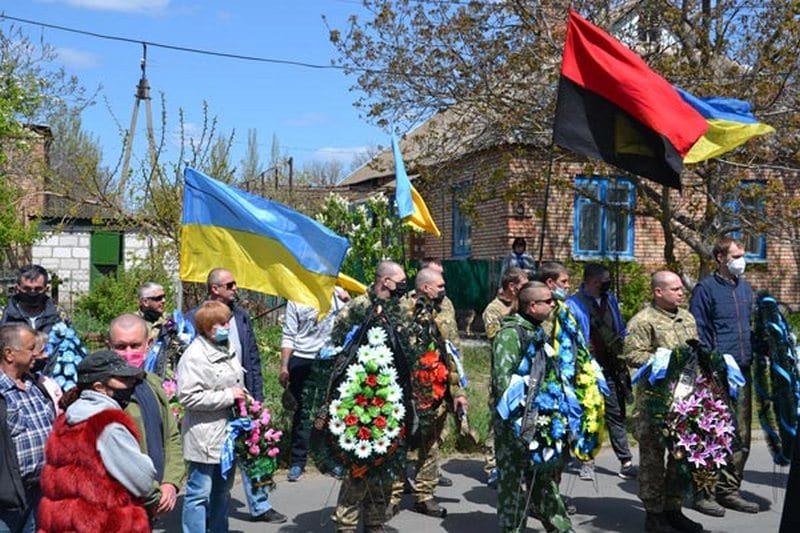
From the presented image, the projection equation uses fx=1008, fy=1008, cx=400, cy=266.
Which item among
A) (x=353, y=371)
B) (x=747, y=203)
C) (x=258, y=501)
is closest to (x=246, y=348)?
(x=258, y=501)

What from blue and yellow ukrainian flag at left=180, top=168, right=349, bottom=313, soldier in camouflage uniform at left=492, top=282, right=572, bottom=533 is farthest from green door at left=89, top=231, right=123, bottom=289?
soldier in camouflage uniform at left=492, top=282, right=572, bottom=533

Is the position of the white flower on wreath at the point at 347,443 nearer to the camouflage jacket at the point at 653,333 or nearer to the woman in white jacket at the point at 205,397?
the woman in white jacket at the point at 205,397

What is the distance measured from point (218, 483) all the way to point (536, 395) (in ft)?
6.97

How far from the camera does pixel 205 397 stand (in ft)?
20.3

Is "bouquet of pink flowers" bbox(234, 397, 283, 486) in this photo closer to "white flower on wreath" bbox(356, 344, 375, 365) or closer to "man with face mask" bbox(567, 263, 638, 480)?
"white flower on wreath" bbox(356, 344, 375, 365)

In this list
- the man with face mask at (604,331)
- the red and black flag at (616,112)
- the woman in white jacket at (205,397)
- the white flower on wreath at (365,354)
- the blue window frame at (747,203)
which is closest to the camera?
the woman in white jacket at (205,397)

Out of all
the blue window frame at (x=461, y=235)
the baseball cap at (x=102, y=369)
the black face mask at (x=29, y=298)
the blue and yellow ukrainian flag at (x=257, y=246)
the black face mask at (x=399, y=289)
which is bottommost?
the baseball cap at (x=102, y=369)

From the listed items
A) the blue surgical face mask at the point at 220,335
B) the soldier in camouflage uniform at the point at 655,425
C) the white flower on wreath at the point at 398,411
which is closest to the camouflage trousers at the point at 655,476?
the soldier in camouflage uniform at the point at 655,425

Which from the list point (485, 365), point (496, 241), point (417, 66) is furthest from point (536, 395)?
point (496, 241)

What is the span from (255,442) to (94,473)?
2.26 metres

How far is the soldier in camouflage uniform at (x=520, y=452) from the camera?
6574mm

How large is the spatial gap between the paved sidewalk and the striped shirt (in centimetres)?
243

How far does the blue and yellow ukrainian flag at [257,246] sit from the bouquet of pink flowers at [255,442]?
1480mm

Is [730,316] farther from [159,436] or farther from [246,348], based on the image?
[159,436]
